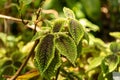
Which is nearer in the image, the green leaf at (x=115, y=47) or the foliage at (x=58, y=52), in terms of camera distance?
the foliage at (x=58, y=52)

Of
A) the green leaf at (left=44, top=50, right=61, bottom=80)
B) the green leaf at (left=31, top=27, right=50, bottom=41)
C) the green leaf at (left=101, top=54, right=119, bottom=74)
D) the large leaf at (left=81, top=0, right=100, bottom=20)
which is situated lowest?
the large leaf at (left=81, top=0, right=100, bottom=20)

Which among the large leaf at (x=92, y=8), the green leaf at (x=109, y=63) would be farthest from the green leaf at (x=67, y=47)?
the large leaf at (x=92, y=8)

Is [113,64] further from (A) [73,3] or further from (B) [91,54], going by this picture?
(A) [73,3]

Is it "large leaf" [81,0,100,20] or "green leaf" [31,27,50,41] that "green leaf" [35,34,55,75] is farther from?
"large leaf" [81,0,100,20]

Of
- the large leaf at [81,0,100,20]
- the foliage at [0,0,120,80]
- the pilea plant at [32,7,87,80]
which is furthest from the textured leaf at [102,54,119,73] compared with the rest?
the large leaf at [81,0,100,20]

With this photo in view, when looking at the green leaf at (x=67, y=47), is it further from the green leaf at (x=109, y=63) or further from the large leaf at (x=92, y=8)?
the large leaf at (x=92, y=8)

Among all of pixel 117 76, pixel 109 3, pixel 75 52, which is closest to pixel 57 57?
pixel 75 52

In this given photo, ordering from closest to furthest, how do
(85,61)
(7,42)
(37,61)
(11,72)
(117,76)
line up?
(37,61) → (117,76) → (11,72) → (85,61) → (7,42)
